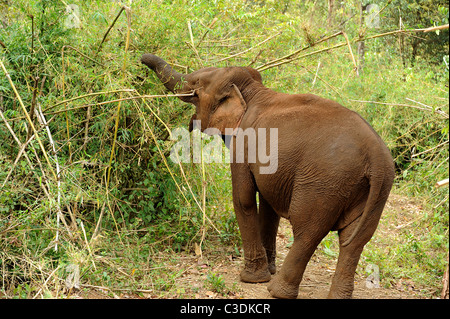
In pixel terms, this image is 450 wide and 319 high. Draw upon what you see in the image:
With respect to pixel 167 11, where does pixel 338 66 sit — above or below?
below

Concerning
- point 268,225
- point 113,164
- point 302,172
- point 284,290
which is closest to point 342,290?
point 284,290

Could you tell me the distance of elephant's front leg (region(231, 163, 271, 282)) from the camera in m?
5.30

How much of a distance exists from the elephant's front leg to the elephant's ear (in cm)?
43

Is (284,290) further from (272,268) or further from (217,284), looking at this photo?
(272,268)

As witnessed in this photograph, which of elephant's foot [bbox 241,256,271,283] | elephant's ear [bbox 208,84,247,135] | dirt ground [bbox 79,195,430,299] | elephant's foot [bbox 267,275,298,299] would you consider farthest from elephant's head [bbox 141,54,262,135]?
elephant's foot [bbox 267,275,298,299]

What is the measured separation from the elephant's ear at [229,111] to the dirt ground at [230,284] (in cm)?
148

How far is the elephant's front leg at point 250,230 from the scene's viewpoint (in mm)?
5301

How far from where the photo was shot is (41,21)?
222 inches

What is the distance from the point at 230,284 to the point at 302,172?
1453mm

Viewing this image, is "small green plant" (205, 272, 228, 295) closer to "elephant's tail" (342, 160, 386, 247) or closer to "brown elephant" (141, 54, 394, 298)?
"brown elephant" (141, 54, 394, 298)

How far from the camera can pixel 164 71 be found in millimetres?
5738

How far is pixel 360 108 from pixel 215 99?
601cm
